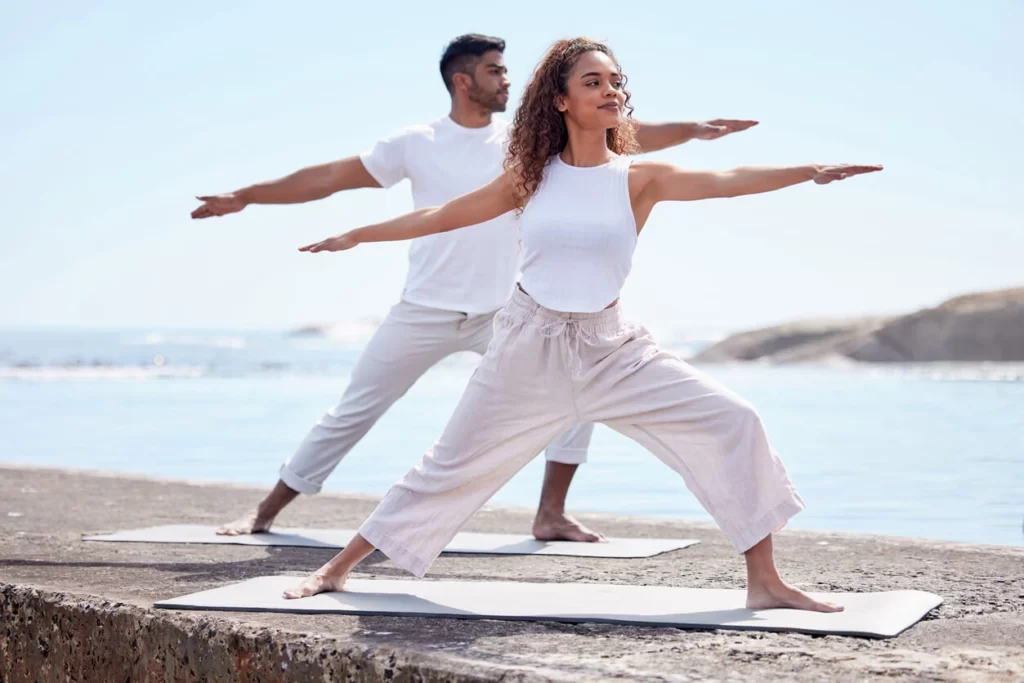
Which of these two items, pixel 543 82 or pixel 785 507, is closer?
pixel 785 507

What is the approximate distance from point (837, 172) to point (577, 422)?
1.00m

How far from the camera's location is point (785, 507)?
137 inches

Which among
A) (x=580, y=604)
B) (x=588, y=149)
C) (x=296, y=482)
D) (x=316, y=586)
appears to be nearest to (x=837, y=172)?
(x=588, y=149)

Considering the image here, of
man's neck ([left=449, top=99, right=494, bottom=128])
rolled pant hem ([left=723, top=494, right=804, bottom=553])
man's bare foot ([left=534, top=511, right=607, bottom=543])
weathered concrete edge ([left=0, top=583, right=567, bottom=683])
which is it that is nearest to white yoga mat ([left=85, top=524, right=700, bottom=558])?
man's bare foot ([left=534, top=511, right=607, bottom=543])

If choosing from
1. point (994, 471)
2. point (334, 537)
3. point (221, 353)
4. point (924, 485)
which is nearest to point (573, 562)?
point (334, 537)

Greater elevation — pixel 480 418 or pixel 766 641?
pixel 480 418

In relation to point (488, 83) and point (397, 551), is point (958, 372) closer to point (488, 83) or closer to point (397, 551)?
point (488, 83)

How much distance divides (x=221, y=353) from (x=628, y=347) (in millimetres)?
41709

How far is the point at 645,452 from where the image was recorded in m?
12.0

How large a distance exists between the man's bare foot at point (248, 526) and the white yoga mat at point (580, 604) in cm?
139

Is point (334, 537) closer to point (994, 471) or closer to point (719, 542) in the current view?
point (719, 542)

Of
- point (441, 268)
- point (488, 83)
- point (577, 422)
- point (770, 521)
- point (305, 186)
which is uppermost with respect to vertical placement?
point (488, 83)

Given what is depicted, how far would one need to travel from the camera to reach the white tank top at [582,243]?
3604mm

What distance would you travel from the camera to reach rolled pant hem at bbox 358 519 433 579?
3.74 metres
